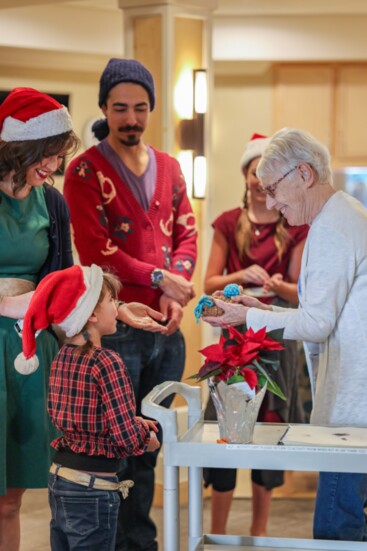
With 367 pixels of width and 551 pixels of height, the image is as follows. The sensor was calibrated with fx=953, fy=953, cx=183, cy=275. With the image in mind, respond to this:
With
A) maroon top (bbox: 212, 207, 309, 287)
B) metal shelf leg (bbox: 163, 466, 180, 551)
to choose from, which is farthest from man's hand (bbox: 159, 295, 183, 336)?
metal shelf leg (bbox: 163, 466, 180, 551)

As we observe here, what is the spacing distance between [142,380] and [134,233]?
1.64 ft

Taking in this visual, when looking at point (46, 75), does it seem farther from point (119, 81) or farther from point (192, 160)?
point (119, 81)

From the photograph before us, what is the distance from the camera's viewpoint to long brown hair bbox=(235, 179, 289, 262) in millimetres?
3621

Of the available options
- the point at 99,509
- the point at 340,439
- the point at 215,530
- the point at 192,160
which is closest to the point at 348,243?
the point at 340,439

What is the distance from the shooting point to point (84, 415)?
2338 mm

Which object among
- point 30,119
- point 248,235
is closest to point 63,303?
point 30,119

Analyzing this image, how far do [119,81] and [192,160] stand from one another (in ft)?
3.24

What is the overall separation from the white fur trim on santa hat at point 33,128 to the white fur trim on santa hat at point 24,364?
1.99 feet

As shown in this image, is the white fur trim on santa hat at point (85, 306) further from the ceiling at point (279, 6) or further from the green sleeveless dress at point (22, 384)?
the ceiling at point (279, 6)

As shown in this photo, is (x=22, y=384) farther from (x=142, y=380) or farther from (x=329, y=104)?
(x=329, y=104)

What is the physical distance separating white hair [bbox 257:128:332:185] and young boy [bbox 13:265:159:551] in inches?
21.4

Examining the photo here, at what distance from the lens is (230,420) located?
2145mm

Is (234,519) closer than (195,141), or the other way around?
(234,519)

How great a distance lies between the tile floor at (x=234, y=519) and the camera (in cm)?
379
